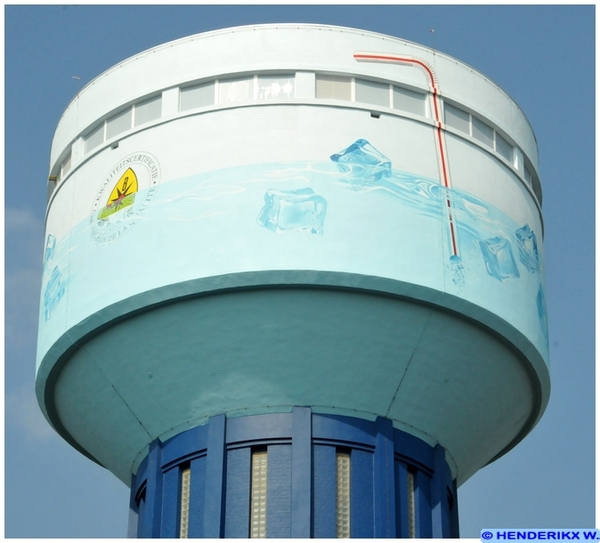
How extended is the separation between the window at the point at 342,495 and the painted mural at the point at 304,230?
2.97 m

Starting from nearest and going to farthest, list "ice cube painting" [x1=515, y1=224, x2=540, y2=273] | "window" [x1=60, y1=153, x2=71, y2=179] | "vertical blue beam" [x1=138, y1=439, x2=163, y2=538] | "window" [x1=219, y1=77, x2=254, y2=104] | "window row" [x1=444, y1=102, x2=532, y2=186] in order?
1. "vertical blue beam" [x1=138, y1=439, x2=163, y2=538]
2. "window" [x1=219, y1=77, x2=254, y2=104]
3. "ice cube painting" [x1=515, y1=224, x2=540, y2=273]
4. "window row" [x1=444, y1=102, x2=532, y2=186]
5. "window" [x1=60, y1=153, x2=71, y2=179]

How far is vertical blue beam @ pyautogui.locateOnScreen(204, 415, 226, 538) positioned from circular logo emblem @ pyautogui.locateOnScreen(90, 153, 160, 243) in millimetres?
3178

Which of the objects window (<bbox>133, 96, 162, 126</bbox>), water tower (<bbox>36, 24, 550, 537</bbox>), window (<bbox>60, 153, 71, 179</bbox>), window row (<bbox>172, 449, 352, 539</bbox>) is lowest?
window row (<bbox>172, 449, 352, 539</bbox>)

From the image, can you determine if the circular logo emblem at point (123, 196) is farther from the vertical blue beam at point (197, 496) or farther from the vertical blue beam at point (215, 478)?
the vertical blue beam at point (197, 496)

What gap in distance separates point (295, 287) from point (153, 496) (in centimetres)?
407

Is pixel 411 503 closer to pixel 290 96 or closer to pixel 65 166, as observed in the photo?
pixel 290 96

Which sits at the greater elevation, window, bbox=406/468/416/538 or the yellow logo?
the yellow logo

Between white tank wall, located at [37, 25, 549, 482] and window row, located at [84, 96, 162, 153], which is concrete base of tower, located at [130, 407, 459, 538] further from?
window row, located at [84, 96, 162, 153]

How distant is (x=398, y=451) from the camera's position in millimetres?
25328

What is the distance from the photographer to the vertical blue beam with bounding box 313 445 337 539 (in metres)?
24.5

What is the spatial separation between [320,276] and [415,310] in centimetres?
151

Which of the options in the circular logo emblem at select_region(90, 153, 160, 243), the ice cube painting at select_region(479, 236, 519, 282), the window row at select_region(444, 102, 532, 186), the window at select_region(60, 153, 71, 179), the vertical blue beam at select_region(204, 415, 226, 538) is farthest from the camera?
the window at select_region(60, 153, 71, 179)

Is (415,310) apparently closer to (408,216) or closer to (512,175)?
(408,216)

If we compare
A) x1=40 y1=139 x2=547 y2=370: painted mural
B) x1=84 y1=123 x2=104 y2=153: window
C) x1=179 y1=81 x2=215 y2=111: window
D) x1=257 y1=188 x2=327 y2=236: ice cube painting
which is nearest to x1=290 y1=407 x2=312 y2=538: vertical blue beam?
x1=40 y1=139 x2=547 y2=370: painted mural
